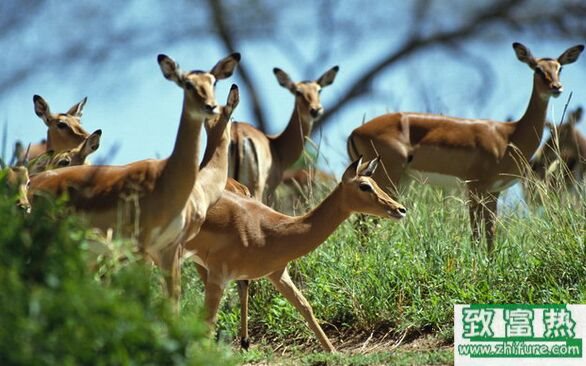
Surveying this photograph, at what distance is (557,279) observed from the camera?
7.63 m

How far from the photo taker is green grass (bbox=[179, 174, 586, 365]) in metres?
7.64

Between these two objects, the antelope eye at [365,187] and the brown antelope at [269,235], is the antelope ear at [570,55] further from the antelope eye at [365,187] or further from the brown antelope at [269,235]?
the antelope eye at [365,187]

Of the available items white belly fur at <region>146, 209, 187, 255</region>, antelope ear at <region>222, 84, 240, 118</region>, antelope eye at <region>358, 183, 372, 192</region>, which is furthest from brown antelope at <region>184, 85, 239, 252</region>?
antelope eye at <region>358, 183, 372, 192</region>

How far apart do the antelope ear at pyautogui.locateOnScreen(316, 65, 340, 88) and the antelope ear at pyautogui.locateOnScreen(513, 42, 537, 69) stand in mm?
2569

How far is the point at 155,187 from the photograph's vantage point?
637 centimetres

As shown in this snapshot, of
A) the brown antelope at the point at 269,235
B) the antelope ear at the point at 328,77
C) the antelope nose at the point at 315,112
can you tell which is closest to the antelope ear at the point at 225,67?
the brown antelope at the point at 269,235

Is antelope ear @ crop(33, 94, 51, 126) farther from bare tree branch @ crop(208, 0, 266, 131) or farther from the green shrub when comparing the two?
bare tree branch @ crop(208, 0, 266, 131)

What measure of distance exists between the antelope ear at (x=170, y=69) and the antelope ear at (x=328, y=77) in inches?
259

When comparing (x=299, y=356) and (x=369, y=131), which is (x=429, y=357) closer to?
(x=299, y=356)

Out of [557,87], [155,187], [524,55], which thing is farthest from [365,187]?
[524,55]

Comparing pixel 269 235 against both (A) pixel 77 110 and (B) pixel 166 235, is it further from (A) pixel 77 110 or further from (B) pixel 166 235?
(A) pixel 77 110

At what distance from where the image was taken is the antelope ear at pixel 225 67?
7086mm

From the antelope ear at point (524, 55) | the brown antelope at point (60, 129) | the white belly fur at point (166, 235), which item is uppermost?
the antelope ear at point (524, 55)

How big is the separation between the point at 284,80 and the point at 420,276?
5352 mm
